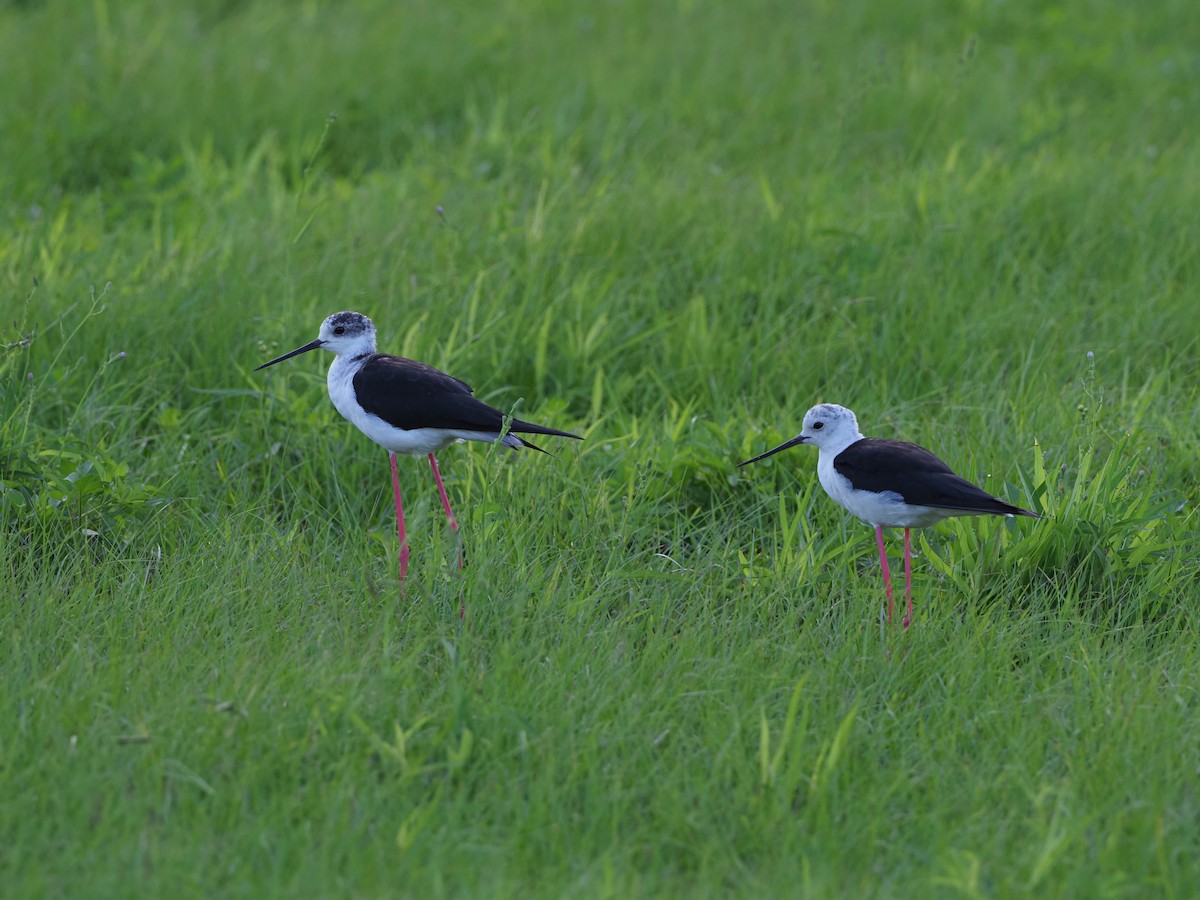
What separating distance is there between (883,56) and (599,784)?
20.1 feet

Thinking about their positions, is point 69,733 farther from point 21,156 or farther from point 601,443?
point 21,156

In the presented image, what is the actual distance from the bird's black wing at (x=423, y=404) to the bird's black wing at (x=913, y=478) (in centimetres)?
84

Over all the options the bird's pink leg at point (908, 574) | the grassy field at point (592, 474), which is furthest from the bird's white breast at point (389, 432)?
the bird's pink leg at point (908, 574)

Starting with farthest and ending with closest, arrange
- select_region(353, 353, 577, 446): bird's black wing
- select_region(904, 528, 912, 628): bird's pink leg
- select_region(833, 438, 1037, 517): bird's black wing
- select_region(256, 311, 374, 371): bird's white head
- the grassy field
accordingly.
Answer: select_region(256, 311, 374, 371): bird's white head < select_region(353, 353, 577, 446): bird's black wing < select_region(904, 528, 912, 628): bird's pink leg < select_region(833, 438, 1037, 517): bird's black wing < the grassy field

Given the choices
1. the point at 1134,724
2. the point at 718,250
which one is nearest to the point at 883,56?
the point at 718,250

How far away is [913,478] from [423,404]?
1.42 metres

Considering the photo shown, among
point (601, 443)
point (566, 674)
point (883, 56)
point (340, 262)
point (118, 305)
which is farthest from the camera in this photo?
point (883, 56)

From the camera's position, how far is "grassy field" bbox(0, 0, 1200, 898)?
9.64ft

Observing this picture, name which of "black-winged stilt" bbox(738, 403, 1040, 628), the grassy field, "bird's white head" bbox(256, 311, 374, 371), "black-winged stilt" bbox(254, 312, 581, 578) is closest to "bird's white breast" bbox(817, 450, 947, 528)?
"black-winged stilt" bbox(738, 403, 1040, 628)

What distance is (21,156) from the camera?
6.66 metres

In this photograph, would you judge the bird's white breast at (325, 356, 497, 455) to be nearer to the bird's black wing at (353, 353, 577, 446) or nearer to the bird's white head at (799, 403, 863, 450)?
the bird's black wing at (353, 353, 577, 446)

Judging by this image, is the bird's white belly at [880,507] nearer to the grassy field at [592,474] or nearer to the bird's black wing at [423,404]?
the grassy field at [592,474]

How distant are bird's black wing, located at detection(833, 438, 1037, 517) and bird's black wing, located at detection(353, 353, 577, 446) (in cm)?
84

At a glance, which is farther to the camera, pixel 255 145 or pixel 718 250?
pixel 255 145
